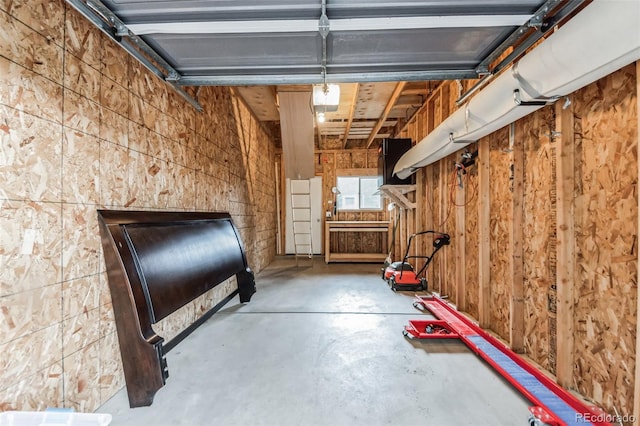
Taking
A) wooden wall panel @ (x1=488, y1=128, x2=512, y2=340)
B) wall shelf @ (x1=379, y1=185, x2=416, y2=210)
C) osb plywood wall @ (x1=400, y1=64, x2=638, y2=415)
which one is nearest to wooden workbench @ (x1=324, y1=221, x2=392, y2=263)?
wall shelf @ (x1=379, y1=185, x2=416, y2=210)

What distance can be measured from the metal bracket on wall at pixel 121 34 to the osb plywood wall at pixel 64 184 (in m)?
0.09

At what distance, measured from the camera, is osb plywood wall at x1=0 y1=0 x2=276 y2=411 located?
119 cm

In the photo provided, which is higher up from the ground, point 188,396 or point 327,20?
point 327,20

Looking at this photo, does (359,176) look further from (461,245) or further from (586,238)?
(586,238)

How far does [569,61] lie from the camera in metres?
1.31

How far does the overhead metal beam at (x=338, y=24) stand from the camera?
5.26 ft

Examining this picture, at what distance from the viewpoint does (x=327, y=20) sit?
1.58 meters

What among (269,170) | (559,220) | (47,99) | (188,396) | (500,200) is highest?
(269,170)

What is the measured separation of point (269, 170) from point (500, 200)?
206 inches

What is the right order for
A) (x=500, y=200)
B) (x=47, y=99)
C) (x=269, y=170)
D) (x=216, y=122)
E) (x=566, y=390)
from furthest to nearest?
1. (x=269, y=170)
2. (x=216, y=122)
3. (x=500, y=200)
4. (x=566, y=390)
5. (x=47, y=99)

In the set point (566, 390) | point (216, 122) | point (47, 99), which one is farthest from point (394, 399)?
point (216, 122)

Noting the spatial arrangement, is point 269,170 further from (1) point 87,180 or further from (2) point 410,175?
(1) point 87,180

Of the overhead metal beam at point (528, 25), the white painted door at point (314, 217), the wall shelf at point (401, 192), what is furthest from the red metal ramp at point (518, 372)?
the white painted door at point (314, 217)

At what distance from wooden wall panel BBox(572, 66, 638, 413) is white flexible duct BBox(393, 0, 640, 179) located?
0.27 metres
